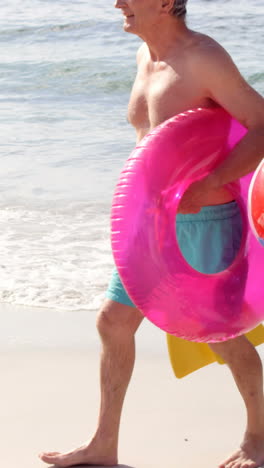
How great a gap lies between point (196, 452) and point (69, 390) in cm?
64

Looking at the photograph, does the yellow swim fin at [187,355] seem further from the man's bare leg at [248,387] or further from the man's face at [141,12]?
the man's face at [141,12]

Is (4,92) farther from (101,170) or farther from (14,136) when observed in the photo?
(101,170)

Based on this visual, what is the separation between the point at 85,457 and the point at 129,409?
44cm

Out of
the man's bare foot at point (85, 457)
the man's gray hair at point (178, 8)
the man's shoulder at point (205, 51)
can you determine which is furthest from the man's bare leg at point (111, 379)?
the man's gray hair at point (178, 8)

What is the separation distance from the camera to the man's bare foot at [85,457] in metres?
3.02

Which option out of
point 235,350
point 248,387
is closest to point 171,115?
point 235,350

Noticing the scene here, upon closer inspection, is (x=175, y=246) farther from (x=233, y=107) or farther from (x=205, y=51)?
(x=205, y=51)

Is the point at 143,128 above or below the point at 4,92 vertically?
above

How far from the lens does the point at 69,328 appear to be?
419 centimetres

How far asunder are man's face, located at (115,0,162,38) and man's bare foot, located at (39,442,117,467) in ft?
4.18

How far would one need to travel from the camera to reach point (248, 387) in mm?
3006

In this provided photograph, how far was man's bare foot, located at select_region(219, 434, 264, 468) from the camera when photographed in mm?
3035

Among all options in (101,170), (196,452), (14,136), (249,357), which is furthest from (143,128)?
(14,136)

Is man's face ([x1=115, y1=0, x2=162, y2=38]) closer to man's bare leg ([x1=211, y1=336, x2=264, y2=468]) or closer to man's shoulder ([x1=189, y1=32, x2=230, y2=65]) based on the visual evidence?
man's shoulder ([x1=189, y1=32, x2=230, y2=65])
